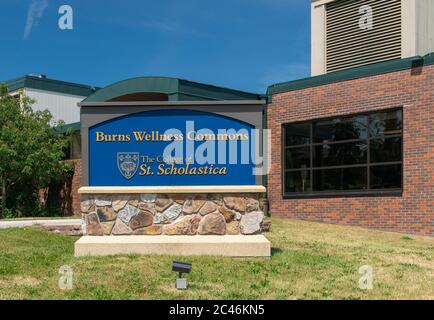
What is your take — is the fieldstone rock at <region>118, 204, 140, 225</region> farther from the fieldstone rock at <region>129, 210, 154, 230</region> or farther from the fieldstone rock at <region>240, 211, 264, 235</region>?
the fieldstone rock at <region>240, 211, 264, 235</region>

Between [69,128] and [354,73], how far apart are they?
44.0 ft

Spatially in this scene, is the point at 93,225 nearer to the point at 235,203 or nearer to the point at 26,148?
the point at 235,203

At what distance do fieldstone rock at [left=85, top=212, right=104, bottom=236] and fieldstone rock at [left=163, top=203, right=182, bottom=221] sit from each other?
3.85 feet

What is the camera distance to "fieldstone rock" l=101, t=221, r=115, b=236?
10.4m

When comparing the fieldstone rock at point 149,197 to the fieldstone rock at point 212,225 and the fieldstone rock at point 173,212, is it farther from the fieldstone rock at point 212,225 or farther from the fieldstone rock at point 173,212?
the fieldstone rock at point 212,225

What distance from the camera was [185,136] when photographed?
416 inches

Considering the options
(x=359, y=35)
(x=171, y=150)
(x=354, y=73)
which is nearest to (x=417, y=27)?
(x=359, y=35)

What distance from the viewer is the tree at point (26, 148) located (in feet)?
75.5

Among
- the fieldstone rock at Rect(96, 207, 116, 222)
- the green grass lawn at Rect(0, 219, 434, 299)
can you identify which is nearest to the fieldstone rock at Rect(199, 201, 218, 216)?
the green grass lawn at Rect(0, 219, 434, 299)

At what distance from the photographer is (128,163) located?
34.8ft

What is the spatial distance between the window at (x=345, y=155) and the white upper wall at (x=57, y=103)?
16.5m

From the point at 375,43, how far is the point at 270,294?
14.0 meters

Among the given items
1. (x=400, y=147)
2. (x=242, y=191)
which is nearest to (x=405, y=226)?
(x=400, y=147)

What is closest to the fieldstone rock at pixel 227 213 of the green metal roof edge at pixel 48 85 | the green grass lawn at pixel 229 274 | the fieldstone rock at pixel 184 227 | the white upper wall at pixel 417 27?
the fieldstone rock at pixel 184 227
